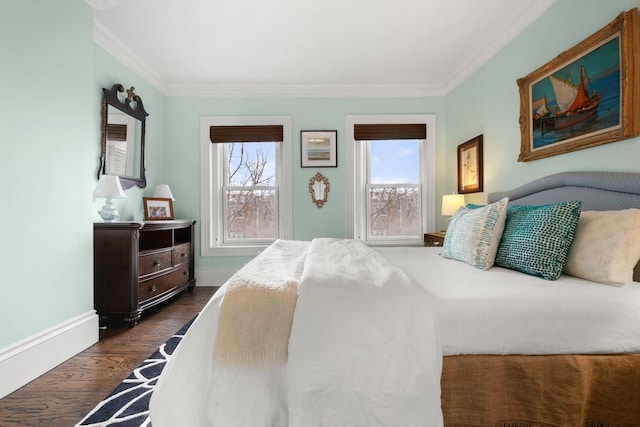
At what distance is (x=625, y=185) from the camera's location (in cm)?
162

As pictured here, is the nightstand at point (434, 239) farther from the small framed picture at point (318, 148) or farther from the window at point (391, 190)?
the small framed picture at point (318, 148)

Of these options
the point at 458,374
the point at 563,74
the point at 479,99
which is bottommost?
the point at 458,374

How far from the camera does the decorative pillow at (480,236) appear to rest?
1706 millimetres

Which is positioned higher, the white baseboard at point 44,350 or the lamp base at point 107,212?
the lamp base at point 107,212

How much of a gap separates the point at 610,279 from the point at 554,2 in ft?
6.78

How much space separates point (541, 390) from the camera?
3.61 feet

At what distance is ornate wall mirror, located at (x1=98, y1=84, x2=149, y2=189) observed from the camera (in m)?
2.77

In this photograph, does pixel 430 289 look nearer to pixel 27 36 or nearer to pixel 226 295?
pixel 226 295

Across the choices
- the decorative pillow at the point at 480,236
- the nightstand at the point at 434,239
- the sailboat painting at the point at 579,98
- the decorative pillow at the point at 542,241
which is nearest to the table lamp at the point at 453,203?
the nightstand at the point at 434,239

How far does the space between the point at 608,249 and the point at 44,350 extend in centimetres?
309

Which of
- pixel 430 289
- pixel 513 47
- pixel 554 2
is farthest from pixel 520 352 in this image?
pixel 513 47

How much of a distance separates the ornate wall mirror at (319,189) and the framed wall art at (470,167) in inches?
62.8

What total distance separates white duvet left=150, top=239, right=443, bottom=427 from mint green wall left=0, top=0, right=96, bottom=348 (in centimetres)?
140

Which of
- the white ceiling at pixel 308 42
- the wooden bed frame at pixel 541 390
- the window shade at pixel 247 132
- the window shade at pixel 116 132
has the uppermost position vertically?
the white ceiling at pixel 308 42
